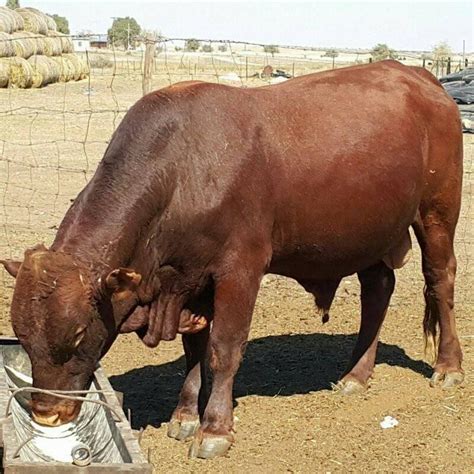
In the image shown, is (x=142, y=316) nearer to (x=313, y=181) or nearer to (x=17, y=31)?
(x=313, y=181)

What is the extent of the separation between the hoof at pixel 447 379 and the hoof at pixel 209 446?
183 centimetres

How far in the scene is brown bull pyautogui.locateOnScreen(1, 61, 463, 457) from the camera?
4.84 metres

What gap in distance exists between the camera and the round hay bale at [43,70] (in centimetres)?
2941

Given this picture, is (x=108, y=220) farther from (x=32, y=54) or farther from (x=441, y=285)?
(x=32, y=54)

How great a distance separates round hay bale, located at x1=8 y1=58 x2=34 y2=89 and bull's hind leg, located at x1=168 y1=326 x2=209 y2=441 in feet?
76.0

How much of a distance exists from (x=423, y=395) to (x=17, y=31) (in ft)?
98.2

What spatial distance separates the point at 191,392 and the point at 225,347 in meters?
0.56

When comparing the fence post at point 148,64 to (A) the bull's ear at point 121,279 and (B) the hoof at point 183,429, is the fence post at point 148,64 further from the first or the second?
(A) the bull's ear at point 121,279

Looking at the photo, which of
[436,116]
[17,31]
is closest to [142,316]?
[436,116]

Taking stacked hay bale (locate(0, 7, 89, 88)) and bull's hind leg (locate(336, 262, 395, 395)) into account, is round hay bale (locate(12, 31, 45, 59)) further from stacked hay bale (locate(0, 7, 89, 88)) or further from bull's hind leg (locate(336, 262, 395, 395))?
bull's hind leg (locate(336, 262, 395, 395))

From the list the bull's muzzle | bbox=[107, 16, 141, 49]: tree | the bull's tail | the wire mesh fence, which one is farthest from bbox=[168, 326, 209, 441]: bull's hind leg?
bbox=[107, 16, 141, 49]: tree

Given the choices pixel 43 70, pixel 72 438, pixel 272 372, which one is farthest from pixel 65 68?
pixel 72 438

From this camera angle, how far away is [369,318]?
23.1 feet

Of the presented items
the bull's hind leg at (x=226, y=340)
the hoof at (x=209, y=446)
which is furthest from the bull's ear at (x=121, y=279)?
the hoof at (x=209, y=446)
